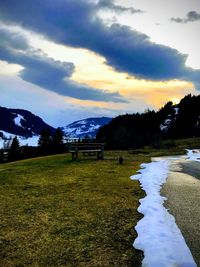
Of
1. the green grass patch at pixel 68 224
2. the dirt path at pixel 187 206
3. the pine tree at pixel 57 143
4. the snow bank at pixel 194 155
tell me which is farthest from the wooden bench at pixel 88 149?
the pine tree at pixel 57 143

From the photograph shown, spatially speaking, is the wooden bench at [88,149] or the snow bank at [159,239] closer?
the snow bank at [159,239]

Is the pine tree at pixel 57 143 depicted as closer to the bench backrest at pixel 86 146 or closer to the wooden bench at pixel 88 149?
the wooden bench at pixel 88 149

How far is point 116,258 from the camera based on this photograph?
6.93m

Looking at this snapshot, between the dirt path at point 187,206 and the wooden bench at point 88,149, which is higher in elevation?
the wooden bench at point 88,149

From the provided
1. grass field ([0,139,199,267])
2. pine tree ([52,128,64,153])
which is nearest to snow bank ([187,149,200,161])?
grass field ([0,139,199,267])

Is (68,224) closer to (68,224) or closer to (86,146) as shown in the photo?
(68,224)

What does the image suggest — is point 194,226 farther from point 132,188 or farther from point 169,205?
point 132,188

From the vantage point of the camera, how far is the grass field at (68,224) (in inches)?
274

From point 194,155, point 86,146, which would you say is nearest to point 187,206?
point 86,146

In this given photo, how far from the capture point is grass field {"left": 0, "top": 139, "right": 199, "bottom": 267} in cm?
696

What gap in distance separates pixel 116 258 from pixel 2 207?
5328 mm

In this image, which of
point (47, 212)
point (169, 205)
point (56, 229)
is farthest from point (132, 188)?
point (56, 229)

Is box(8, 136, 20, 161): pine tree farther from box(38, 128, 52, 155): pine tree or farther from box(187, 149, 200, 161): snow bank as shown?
box(187, 149, 200, 161): snow bank

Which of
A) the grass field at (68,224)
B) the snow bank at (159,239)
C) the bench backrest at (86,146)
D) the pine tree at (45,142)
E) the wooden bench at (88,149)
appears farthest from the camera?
the pine tree at (45,142)
